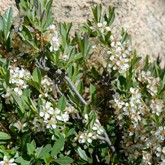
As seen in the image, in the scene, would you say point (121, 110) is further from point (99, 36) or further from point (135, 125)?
point (99, 36)

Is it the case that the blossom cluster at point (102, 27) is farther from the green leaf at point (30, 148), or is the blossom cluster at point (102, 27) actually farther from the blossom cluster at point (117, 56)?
the green leaf at point (30, 148)

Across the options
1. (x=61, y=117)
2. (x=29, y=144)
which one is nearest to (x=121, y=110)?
(x=61, y=117)

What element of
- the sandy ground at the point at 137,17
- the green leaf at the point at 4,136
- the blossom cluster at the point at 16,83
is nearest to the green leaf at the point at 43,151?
the green leaf at the point at 4,136

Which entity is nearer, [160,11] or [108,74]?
[108,74]

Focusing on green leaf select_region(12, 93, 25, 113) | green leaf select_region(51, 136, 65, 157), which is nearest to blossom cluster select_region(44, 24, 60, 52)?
green leaf select_region(12, 93, 25, 113)

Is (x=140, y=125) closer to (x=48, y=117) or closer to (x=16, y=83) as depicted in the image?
(x=48, y=117)

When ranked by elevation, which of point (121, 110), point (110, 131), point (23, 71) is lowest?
point (110, 131)
